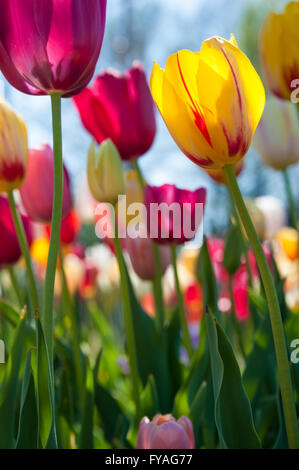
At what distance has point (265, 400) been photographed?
0.54 m

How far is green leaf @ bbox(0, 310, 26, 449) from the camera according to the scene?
39 cm

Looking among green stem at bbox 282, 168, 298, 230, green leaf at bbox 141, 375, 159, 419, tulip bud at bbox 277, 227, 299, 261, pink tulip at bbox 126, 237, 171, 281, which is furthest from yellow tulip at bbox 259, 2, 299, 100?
tulip bud at bbox 277, 227, 299, 261

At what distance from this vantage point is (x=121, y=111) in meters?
0.65

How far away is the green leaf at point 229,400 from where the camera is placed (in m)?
0.36

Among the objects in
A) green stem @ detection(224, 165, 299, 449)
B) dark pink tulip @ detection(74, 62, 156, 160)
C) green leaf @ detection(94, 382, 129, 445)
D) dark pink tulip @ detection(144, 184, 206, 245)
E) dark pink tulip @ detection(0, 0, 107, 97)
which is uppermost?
dark pink tulip @ detection(74, 62, 156, 160)

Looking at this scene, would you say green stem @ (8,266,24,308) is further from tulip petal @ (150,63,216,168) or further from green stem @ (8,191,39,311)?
tulip petal @ (150,63,216,168)

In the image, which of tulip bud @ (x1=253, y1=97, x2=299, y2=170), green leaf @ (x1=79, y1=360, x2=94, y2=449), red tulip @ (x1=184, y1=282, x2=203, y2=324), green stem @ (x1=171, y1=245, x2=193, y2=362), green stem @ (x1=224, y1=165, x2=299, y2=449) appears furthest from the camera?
red tulip @ (x1=184, y1=282, x2=203, y2=324)

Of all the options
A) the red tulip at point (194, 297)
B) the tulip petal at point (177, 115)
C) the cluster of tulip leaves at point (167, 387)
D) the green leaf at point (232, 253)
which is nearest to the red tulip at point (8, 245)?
the cluster of tulip leaves at point (167, 387)

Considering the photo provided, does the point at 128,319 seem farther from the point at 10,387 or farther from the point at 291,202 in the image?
the point at 291,202

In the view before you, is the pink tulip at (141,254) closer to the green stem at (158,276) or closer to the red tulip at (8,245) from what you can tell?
the green stem at (158,276)

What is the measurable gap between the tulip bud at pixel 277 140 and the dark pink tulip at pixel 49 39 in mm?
443

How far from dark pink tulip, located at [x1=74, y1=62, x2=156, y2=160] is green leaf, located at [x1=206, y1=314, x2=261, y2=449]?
0.33m

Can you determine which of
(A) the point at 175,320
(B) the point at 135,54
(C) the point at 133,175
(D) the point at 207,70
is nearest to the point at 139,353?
(A) the point at 175,320

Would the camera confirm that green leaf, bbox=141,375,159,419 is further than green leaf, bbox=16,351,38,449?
Yes
